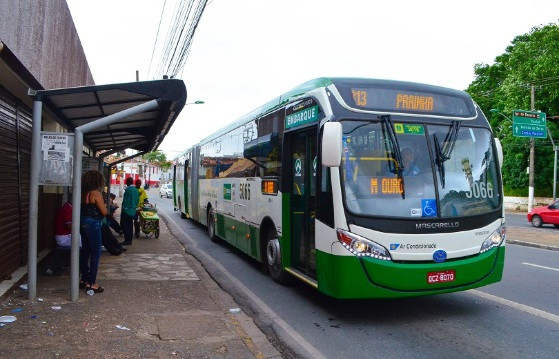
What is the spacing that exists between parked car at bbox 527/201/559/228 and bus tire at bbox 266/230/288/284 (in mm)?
18326

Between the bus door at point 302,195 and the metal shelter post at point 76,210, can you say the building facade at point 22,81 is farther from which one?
the bus door at point 302,195

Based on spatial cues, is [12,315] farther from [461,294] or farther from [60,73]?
[461,294]

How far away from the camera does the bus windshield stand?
597 cm

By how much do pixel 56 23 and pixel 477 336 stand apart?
24.9ft

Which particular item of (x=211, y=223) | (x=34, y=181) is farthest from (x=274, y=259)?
(x=211, y=223)

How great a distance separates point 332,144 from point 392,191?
3.20 ft

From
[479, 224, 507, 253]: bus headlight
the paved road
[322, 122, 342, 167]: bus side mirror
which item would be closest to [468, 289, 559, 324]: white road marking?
the paved road

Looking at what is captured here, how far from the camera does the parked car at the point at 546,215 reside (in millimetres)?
22281

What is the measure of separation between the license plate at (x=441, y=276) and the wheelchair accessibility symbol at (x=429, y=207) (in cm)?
69

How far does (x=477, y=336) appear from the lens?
580 cm

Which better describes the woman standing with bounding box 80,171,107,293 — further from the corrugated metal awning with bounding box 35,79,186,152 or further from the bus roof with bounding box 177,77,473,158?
the bus roof with bounding box 177,77,473,158

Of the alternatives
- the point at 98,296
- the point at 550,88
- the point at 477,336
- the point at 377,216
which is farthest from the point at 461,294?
the point at 550,88

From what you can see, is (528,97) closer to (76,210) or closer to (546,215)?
(546,215)

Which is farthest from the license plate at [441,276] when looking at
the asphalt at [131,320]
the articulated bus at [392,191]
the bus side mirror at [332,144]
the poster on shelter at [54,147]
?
the poster on shelter at [54,147]
